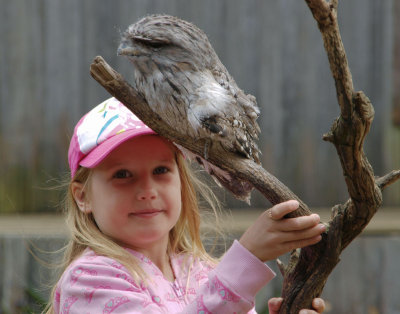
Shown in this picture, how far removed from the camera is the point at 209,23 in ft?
11.0

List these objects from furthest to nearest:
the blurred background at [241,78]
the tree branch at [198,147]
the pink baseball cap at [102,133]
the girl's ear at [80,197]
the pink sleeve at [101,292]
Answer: the blurred background at [241,78], the girl's ear at [80,197], the pink baseball cap at [102,133], the pink sleeve at [101,292], the tree branch at [198,147]

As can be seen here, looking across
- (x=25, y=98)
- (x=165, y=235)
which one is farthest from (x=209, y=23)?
(x=165, y=235)

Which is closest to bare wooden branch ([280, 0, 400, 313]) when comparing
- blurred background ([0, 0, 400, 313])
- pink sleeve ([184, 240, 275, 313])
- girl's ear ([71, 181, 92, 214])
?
pink sleeve ([184, 240, 275, 313])

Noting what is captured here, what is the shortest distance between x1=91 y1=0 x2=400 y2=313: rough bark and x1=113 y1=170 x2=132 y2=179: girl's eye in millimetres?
284

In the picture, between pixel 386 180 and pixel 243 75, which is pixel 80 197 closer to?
pixel 386 180

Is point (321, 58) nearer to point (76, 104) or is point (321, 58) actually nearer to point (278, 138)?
point (278, 138)

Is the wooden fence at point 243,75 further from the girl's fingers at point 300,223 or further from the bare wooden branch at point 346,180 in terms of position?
the girl's fingers at point 300,223

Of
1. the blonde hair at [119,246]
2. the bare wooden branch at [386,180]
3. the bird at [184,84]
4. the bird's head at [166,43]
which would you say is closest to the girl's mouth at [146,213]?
the blonde hair at [119,246]

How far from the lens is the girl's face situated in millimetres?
1422

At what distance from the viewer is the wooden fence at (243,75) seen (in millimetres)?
3344

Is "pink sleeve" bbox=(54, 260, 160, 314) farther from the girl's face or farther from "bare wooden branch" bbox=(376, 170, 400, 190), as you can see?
"bare wooden branch" bbox=(376, 170, 400, 190)

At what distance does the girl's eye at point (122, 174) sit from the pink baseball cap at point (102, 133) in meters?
0.06

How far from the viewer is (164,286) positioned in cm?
148

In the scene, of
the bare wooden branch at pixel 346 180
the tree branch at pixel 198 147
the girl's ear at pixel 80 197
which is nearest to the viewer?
the bare wooden branch at pixel 346 180
